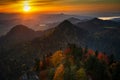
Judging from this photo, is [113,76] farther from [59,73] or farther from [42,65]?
[42,65]

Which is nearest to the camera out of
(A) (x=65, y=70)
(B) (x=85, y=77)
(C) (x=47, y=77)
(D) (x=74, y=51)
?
(B) (x=85, y=77)

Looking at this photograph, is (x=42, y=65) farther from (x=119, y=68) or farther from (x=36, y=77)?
(x=119, y=68)

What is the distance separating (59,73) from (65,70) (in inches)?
224

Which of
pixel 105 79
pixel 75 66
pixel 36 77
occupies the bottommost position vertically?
pixel 36 77

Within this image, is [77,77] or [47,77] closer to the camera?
[77,77]

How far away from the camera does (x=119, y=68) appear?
109938mm

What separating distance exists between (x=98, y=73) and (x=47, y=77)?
1249 inches

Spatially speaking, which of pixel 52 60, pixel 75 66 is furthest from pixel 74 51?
pixel 75 66

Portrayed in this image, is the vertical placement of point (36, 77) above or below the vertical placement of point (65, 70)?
below

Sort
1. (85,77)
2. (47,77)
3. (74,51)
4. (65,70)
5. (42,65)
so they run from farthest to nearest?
(42,65) < (74,51) < (47,77) < (65,70) < (85,77)

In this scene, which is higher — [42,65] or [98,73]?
[98,73]

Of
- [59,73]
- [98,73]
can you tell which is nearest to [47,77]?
[59,73]

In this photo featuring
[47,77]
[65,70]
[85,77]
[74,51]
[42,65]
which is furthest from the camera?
[42,65]

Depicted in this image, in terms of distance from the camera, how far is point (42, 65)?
152 meters
